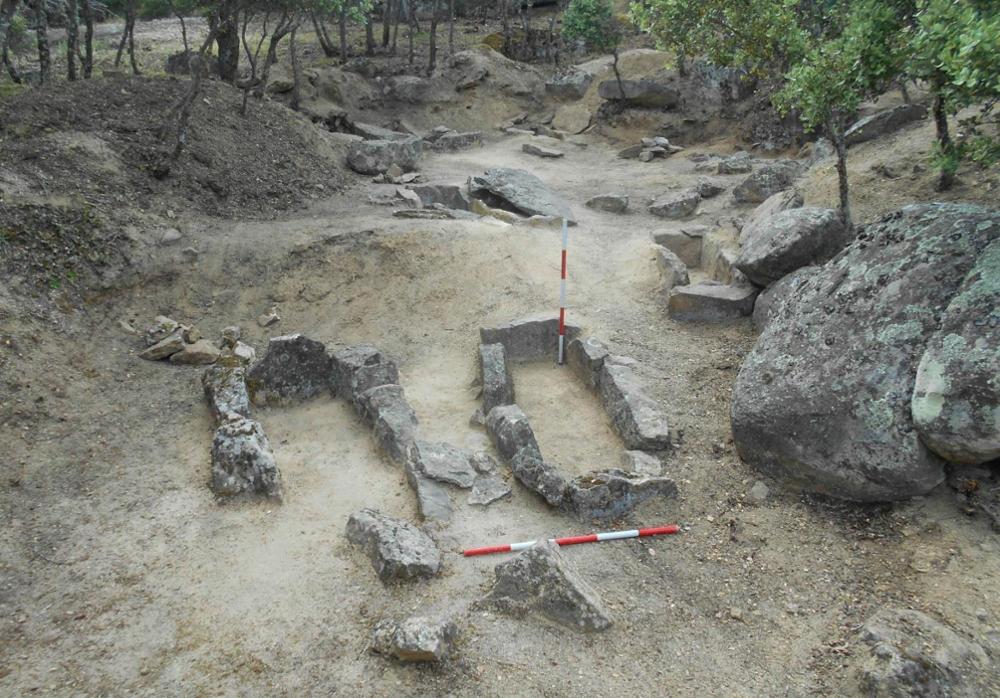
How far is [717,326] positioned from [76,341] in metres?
8.49

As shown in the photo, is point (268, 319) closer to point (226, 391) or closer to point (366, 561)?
point (226, 391)

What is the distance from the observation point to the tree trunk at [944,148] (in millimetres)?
7922

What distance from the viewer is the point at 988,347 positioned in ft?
18.9

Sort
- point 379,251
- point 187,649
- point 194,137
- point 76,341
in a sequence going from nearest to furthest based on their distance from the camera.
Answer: point 187,649 → point 76,341 → point 379,251 → point 194,137

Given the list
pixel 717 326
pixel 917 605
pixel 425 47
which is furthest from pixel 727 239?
pixel 425 47

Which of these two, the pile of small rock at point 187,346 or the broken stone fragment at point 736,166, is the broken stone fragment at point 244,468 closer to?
the pile of small rock at point 187,346

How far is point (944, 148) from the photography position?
8242mm

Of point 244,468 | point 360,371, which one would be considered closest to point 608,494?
point 244,468

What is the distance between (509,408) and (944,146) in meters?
5.70

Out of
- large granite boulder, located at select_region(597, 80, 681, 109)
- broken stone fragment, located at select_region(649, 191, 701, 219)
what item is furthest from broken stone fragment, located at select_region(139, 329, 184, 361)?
large granite boulder, located at select_region(597, 80, 681, 109)

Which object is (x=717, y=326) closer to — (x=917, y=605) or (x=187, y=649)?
(x=917, y=605)

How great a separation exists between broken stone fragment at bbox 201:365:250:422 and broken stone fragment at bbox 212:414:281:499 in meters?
1.00

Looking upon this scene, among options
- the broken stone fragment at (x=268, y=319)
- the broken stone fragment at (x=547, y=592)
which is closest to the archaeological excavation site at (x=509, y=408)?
the broken stone fragment at (x=547, y=592)

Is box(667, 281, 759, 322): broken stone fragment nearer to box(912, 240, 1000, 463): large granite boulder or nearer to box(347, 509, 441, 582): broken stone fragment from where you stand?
A: box(912, 240, 1000, 463): large granite boulder
